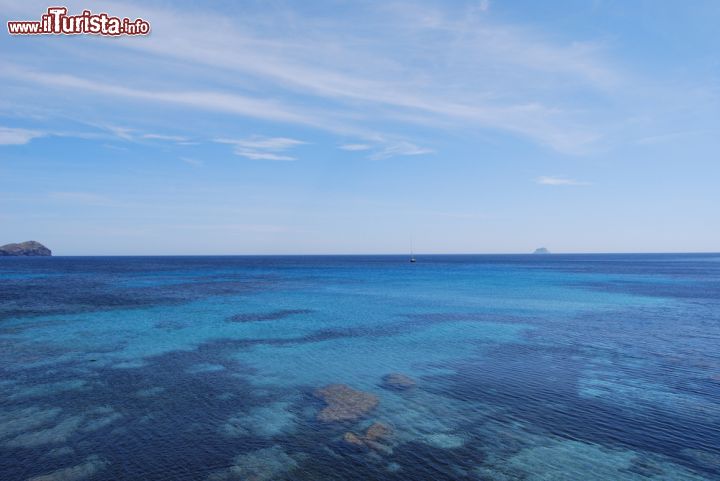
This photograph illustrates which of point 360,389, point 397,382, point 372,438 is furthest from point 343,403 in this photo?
point 397,382

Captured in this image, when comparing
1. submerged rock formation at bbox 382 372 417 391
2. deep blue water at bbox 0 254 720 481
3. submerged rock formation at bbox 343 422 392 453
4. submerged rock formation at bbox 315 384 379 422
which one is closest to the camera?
deep blue water at bbox 0 254 720 481

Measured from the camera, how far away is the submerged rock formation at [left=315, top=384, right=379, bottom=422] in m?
19.7

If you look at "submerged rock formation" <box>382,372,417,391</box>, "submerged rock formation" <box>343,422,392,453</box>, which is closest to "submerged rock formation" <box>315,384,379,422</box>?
"submerged rock formation" <box>343,422,392,453</box>

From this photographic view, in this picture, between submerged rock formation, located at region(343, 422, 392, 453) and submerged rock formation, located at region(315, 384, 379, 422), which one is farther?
submerged rock formation, located at region(315, 384, 379, 422)

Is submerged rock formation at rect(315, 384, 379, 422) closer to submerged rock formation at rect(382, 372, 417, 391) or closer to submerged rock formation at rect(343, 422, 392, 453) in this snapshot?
submerged rock formation at rect(343, 422, 392, 453)

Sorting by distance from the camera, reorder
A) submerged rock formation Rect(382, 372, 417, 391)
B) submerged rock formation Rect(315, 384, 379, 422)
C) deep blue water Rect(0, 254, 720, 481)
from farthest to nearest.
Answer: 1. submerged rock formation Rect(382, 372, 417, 391)
2. submerged rock formation Rect(315, 384, 379, 422)
3. deep blue water Rect(0, 254, 720, 481)

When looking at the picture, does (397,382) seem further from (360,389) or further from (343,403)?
(343,403)

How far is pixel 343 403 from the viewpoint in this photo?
21312 millimetres

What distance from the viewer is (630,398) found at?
22.1 meters

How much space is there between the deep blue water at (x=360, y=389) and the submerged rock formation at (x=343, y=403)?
0.53m

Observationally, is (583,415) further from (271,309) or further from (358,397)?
(271,309)

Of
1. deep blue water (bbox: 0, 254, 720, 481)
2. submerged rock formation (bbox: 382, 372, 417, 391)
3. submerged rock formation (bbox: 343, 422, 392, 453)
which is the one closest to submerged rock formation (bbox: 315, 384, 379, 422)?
deep blue water (bbox: 0, 254, 720, 481)

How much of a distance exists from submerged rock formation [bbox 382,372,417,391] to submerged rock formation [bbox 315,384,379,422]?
2068 mm

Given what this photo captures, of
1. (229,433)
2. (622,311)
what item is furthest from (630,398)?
(622,311)
